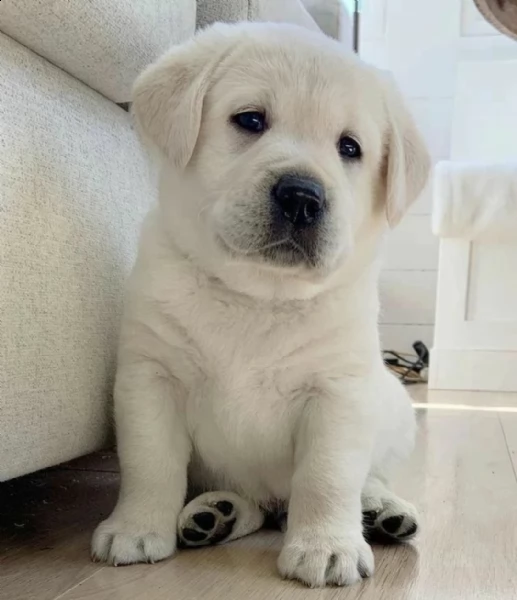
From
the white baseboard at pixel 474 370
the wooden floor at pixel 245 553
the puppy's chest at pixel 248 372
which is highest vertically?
the puppy's chest at pixel 248 372

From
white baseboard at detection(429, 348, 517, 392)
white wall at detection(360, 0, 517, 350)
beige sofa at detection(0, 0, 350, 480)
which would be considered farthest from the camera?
white wall at detection(360, 0, 517, 350)

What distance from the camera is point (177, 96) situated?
1398mm

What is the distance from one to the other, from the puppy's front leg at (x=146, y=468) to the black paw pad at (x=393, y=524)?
0.37m

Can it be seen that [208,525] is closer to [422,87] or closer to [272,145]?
[272,145]

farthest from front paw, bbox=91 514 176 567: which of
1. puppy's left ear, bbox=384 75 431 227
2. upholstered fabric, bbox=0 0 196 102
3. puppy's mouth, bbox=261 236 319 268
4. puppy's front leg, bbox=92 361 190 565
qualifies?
upholstered fabric, bbox=0 0 196 102

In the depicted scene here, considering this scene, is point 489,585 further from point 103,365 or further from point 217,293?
point 103,365

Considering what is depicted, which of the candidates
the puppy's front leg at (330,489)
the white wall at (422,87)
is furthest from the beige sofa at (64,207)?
the white wall at (422,87)

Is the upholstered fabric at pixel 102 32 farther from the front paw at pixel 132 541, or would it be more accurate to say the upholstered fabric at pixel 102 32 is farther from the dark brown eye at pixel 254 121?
the front paw at pixel 132 541

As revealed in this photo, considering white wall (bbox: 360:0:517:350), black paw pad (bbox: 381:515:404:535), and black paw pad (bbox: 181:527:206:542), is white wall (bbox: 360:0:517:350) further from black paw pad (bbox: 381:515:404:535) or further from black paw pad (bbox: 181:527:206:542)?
black paw pad (bbox: 181:527:206:542)

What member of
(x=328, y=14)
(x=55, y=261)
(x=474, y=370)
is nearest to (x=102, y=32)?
(x=55, y=261)

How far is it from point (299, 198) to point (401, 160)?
36 cm

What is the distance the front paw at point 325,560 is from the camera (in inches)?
→ 47.1

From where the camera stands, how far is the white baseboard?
3783 millimetres

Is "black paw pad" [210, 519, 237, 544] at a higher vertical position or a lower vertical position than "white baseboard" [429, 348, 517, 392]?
higher
